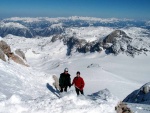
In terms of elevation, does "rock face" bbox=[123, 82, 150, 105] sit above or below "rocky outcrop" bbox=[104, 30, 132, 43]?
above

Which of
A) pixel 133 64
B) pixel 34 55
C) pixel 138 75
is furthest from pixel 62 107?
pixel 34 55

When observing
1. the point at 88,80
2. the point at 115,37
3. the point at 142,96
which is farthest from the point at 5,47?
the point at 115,37

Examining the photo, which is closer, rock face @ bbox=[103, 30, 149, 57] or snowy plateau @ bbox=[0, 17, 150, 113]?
snowy plateau @ bbox=[0, 17, 150, 113]

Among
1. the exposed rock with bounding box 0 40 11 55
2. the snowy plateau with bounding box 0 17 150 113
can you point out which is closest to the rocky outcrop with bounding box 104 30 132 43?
the snowy plateau with bounding box 0 17 150 113

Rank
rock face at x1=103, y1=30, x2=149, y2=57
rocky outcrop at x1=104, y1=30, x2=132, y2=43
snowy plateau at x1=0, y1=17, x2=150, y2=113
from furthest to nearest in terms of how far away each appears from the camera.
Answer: rocky outcrop at x1=104, y1=30, x2=132, y2=43 < rock face at x1=103, y1=30, x2=149, y2=57 < snowy plateau at x1=0, y1=17, x2=150, y2=113

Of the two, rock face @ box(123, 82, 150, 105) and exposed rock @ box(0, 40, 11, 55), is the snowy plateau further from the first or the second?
exposed rock @ box(0, 40, 11, 55)

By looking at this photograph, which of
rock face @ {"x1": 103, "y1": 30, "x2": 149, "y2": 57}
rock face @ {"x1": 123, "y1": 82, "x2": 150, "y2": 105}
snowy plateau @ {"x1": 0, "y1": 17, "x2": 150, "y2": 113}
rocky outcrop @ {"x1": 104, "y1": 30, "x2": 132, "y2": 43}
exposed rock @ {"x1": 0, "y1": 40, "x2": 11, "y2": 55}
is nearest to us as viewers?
snowy plateau @ {"x1": 0, "y1": 17, "x2": 150, "y2": 113}

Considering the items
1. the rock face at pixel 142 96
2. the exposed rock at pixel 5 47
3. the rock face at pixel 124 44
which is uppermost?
the exposed rock at pixel 5 47

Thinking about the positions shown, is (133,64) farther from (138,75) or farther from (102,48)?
(102,48)

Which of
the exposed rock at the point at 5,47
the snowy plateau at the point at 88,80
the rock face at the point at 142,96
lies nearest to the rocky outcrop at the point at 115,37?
the snowy plateau at the point at 88,80

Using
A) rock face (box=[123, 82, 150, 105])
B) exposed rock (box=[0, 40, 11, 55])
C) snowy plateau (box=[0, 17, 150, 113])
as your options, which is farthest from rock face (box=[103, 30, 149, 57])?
exposed rock (box=[0, 40, 11, 55])

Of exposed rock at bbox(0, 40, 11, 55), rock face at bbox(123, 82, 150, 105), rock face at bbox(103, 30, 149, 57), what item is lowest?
rock face at bbox(103, 30, 149, 57)

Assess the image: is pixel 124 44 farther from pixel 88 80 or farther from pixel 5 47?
pixel 5 47

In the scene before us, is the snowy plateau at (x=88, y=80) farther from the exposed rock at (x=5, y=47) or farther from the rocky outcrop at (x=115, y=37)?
the exposed rock at (x=5, y=47)
